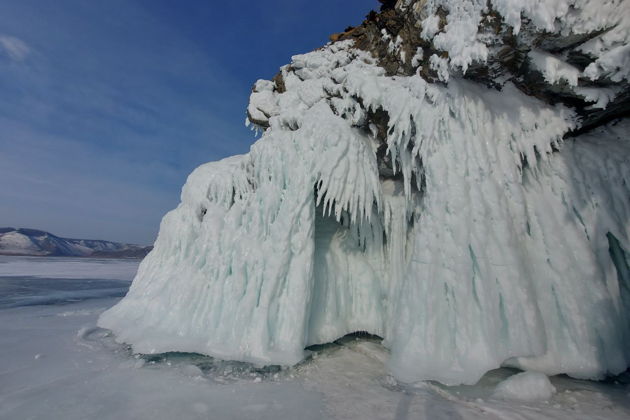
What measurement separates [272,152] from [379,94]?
2265 mm

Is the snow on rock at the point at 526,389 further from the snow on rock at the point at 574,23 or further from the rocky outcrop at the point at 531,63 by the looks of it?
the snow on rock at the point at 574,23

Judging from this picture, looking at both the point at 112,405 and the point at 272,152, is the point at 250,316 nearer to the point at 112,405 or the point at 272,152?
the point at 112,405

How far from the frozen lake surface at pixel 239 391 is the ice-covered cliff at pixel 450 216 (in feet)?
0.95

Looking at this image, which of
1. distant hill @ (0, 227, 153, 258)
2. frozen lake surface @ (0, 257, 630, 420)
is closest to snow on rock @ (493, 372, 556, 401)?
frozen lake surface @ (0, 257, 630, 420)

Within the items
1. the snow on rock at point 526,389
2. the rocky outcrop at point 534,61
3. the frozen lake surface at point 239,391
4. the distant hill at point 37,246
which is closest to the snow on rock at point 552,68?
the rocky outcrop at point 534,61

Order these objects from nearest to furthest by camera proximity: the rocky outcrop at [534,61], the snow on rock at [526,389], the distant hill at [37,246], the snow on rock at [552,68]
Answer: the snow on rock at [526,389] < the rocky outcrop at [534,61] < the snow on rock at [552,68] < the distant hill at [37,246]

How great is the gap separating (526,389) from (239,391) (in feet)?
11.0

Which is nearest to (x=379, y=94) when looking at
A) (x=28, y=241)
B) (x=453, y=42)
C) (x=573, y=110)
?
(x=453, y=42)

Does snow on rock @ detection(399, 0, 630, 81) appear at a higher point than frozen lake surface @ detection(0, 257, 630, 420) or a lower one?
higher

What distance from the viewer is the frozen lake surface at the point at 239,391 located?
123 inches

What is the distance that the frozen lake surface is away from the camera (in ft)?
10.3

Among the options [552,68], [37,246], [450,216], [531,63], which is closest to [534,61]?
[531,63]

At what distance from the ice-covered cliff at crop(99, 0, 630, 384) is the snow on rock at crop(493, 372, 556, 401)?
0.29 m

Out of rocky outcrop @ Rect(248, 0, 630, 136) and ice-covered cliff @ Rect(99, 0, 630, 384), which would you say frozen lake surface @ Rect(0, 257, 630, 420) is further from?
rocky outcrop @ Rect(248, 0, 630, 136)
